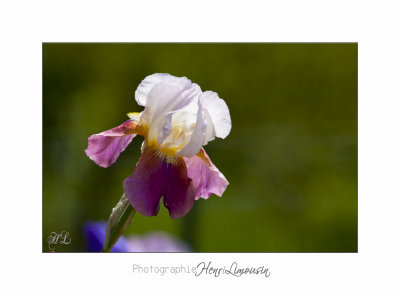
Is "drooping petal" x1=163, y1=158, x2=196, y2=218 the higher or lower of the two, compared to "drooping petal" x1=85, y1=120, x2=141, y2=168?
lower

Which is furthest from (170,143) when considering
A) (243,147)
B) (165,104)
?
(243,147)

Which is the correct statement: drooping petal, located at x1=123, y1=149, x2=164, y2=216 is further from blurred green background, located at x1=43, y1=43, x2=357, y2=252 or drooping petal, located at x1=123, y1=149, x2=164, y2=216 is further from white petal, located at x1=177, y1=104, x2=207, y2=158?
blurred green background, located at x1=43, y1=43, x2=357, y2=252

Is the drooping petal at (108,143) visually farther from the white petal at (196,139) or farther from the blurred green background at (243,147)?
the blurred green background at (243,147)

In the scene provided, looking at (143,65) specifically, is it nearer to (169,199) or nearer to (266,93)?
(266,93)
